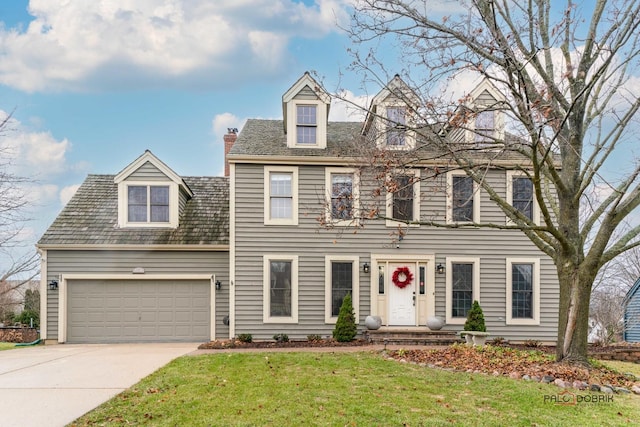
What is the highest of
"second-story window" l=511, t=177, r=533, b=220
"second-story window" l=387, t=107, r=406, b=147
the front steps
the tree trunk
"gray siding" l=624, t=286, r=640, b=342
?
"second-story window" l=387, t=107, r=406, b=147

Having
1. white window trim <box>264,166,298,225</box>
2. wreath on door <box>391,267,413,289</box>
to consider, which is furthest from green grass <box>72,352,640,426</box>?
white window trim <box>264,166,298,225</box>

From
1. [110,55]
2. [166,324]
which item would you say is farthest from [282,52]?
[166,324]

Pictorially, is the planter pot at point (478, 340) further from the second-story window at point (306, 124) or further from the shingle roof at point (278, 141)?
the second-story window at point (306, 124)

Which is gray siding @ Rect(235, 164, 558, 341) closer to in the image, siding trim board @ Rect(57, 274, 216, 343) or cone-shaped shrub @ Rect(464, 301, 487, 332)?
cone-shaped shrub @ Rect(464, 301, 487, 332)

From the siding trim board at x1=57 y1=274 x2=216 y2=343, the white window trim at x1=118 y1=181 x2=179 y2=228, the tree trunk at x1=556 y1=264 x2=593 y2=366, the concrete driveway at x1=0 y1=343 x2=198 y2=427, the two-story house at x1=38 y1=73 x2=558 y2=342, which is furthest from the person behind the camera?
the white window trim at x1=118 y1=181 x2=179 y2=228

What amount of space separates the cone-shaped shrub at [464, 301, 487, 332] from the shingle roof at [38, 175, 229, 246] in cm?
774

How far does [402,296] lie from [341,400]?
6940mm

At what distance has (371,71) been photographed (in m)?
8.09

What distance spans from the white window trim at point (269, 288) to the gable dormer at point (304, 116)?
347 cm

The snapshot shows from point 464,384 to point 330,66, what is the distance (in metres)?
6.40

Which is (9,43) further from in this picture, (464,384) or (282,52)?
(464,384)

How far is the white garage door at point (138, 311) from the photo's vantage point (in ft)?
41.3

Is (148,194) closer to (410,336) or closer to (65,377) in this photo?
(65,377)

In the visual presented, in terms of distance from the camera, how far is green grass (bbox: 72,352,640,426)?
4750 mm
